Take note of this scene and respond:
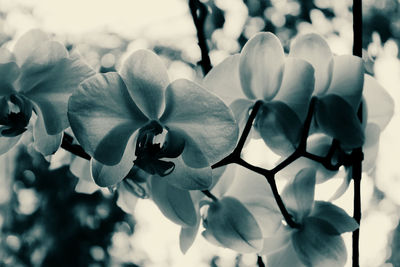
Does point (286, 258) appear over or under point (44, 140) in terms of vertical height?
under

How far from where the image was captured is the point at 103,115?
1.15ft

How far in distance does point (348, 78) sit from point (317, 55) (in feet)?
0.11

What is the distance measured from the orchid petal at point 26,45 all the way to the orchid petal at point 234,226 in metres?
0.20

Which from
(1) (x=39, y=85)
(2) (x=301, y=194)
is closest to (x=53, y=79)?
(1) (x=39, y=85)

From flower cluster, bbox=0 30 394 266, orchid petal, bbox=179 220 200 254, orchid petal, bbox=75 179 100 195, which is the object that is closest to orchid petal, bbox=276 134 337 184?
flower cluster, bbox=0 30 394 266

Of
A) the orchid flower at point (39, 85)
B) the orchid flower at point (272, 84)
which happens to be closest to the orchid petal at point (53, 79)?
the orchid flower at point (39, 85)

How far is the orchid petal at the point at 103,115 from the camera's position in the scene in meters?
0.33

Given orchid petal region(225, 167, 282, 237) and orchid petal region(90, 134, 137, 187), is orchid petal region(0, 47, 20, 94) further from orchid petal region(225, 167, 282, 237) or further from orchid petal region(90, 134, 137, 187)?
orchid petal region(225, 167, 282, 237)

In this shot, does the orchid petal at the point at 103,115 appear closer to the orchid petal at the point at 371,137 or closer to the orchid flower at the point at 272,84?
the orchid flower at the point at 272,84

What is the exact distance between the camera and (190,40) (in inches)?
56.9

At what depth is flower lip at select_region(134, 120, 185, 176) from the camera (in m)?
0.34

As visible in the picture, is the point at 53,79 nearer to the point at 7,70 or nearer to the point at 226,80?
the point at 7,70

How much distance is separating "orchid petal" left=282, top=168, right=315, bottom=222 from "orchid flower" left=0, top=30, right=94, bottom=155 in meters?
0.20

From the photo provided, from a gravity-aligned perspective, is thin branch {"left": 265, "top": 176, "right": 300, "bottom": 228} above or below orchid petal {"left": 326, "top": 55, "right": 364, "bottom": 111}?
below
